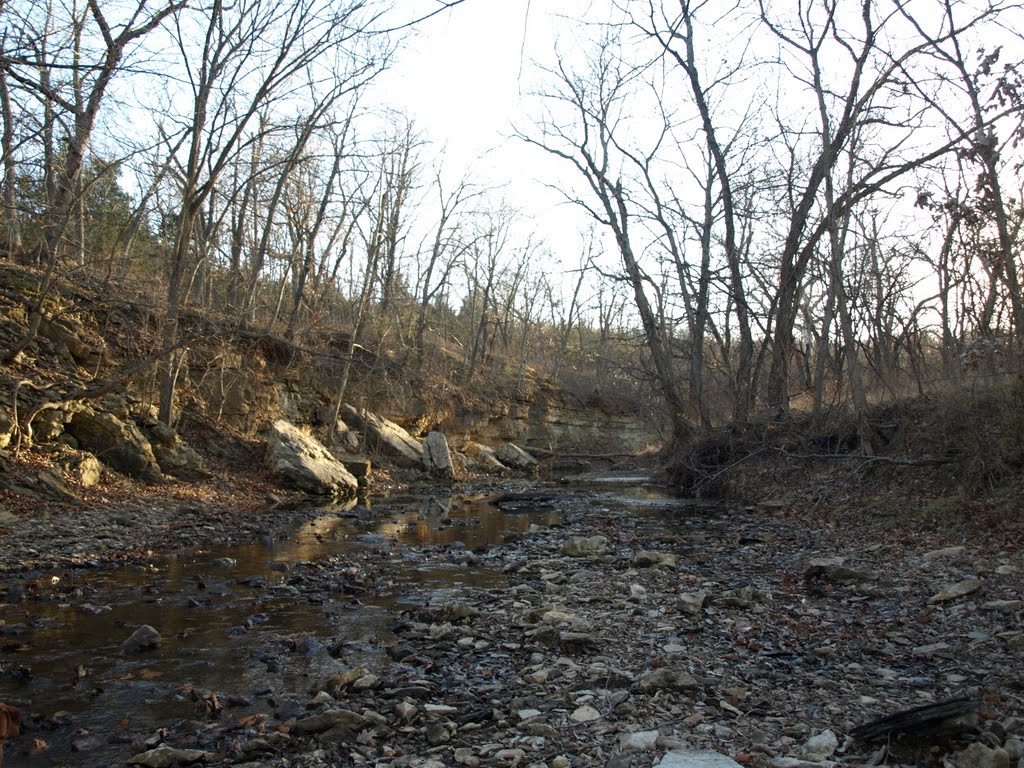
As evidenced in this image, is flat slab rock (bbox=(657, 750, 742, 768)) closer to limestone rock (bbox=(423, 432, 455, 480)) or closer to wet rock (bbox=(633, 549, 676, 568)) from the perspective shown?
wet rock (bbox=(633, 549, 676, 568))

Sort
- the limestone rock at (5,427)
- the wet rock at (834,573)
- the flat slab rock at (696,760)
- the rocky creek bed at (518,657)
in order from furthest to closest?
the limestone rock at (5,427) → the wet rock at (834,573) → the rocky creek bed at (518,657) → the flat slab rock at (696,760)

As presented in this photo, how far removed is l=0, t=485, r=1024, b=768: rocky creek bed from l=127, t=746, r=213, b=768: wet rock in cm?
1

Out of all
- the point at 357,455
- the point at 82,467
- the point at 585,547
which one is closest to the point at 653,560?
the point at 585,547

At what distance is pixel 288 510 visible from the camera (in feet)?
46.9

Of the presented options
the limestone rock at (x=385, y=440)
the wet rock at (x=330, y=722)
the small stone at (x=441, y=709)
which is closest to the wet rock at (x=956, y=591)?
the small stone at (x=441, y=709)

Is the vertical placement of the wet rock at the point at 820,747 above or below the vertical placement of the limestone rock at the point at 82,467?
below

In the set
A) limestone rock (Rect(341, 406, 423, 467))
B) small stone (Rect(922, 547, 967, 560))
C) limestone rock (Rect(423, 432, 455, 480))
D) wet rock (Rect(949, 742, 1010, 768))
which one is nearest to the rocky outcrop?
limestone rock (Rect(341, 406, 423, 467))

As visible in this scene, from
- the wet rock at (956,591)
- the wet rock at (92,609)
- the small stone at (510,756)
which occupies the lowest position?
the wet rock at (92,609)

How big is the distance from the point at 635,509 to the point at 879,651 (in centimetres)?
1014

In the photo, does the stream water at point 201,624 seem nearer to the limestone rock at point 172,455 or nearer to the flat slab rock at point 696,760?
the flat slab rock at point 696,760

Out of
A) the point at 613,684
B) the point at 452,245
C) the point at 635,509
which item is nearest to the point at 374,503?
the point at 635,509

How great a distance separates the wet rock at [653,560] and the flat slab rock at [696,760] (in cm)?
494

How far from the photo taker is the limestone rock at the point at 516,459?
1206 inches

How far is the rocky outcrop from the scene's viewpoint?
17234mm
